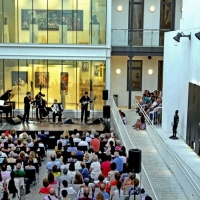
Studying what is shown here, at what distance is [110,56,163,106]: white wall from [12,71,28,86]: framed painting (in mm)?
6143

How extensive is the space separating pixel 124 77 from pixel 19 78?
7138 millimetres

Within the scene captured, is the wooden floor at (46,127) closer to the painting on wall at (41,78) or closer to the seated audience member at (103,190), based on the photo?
the painting on wall at (41,78)

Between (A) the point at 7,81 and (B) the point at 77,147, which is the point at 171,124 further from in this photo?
(A) the point at 7,81

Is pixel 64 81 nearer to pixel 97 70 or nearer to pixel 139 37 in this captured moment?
pixel 97 70

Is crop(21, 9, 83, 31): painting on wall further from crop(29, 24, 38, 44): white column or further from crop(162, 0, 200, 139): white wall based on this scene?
crop(162, 0, 200, 139): white wall

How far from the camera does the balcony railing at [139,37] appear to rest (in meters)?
26.6

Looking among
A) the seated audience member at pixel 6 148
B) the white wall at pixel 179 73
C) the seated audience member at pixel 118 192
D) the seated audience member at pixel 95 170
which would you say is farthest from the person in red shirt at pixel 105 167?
the white wall at pixel 179 73

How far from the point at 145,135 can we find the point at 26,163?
698 centimetres

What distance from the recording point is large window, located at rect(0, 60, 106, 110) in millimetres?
24500

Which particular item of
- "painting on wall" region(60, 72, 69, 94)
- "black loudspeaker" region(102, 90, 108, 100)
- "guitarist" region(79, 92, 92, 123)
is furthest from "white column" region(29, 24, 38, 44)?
"black loudspeaker" region(102, 90, 108, 100)

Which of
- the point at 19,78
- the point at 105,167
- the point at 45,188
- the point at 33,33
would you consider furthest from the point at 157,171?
the point at 33,33

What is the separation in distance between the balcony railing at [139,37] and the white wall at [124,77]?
1.38 metres

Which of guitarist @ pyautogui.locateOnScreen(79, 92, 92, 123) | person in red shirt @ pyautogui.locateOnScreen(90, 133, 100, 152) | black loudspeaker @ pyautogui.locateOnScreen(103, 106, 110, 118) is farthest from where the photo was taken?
guitarist @ pyautogui.locateOnScreen(79, 92, 92, 123)

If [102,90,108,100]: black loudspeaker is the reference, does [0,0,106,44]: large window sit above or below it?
above
